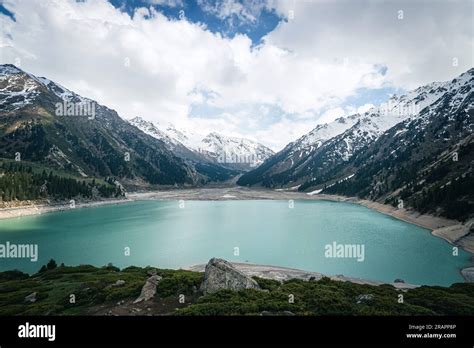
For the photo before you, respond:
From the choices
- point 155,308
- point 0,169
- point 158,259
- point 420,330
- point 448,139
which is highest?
point 448,139

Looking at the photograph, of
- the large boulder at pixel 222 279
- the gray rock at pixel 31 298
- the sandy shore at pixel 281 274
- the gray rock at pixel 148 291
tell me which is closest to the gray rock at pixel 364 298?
the large boulder at pixel 222 279

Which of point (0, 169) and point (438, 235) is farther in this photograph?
point (0, 169)

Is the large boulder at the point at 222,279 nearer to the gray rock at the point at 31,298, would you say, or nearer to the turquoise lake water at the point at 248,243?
the gray rock at the point at 31,298

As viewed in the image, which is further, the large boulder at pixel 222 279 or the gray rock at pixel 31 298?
the gray rock at pixel 31 298

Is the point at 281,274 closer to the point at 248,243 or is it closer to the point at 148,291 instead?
the point at 148,291

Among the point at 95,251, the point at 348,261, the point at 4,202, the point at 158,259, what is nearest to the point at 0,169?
the point at 4,202

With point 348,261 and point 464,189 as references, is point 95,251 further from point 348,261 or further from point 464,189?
point 464,189

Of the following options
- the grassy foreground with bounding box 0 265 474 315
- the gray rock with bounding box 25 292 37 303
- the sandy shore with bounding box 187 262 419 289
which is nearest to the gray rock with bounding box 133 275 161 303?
the grassy foreground with bounding box 0 265 474 315
